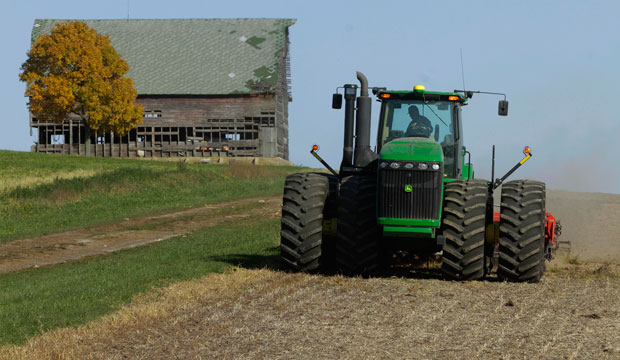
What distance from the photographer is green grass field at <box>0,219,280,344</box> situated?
10844mm

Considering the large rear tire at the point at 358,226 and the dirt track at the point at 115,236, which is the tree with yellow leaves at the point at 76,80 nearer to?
the dirt track at the point at 115,236

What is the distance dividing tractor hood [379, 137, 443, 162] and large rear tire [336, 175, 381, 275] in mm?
641

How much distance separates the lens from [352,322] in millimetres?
9898

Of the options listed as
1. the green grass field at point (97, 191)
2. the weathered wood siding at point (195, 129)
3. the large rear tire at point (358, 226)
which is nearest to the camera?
the large rear tire at point (358, 226)

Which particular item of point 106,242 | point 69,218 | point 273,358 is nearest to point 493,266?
point 273,358

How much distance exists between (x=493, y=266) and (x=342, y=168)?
10.4ft

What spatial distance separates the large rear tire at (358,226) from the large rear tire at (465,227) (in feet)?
3.64

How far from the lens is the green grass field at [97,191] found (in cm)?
2666

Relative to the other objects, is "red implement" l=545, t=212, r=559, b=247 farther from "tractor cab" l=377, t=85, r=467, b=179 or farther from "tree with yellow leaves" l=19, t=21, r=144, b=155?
Answer: "tree with yellow leaves" l=19, t=21, r=144, b=155

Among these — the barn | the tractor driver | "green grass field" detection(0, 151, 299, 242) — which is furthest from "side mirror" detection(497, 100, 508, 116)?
the barn

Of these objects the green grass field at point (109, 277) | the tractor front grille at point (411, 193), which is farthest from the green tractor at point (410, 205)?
the green grass field at point (109, 277)

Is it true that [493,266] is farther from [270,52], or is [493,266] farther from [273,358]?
[270,52]

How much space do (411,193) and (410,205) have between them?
7.3 inches

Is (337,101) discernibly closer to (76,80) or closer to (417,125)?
(417,125)
